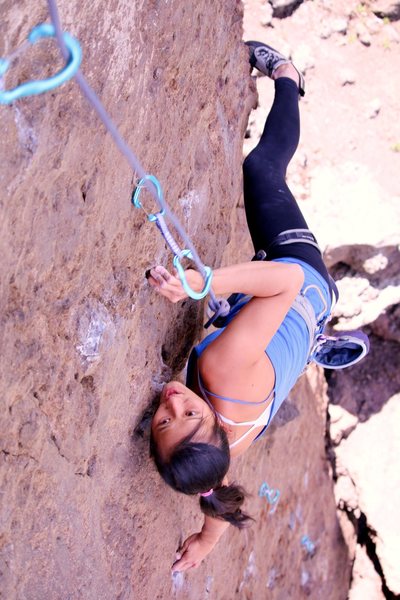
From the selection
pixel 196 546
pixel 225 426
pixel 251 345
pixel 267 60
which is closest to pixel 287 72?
pixel 267 60

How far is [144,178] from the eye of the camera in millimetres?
1317

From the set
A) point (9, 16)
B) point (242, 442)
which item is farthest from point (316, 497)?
point (9, 16)

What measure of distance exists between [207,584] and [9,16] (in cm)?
221

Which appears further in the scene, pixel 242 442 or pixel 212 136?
pixel 212 136

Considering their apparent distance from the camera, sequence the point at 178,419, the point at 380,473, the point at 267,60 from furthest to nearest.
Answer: the point at 380,473, the point at 267,60, the point at 178,419

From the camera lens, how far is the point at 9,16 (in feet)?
3.89

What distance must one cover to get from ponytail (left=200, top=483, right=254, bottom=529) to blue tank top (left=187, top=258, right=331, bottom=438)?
24 cm

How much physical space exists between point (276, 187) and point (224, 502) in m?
1.14

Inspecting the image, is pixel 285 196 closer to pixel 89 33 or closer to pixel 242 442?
pixel 242 442

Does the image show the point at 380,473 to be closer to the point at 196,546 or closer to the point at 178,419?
the point at 196,546

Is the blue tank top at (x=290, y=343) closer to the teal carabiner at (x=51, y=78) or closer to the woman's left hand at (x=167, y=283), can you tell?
the woman's left hand at (x=167, y=283)

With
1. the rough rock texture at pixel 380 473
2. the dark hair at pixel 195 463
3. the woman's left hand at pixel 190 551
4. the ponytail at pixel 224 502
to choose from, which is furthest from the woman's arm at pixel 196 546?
the rough rock texture at pixel 380 473

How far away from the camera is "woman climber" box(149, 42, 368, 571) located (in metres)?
1.77

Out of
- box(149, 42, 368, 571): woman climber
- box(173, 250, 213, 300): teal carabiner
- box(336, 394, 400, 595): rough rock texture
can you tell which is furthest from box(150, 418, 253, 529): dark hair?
box(336, 394, 400, 595): rough rock texture
